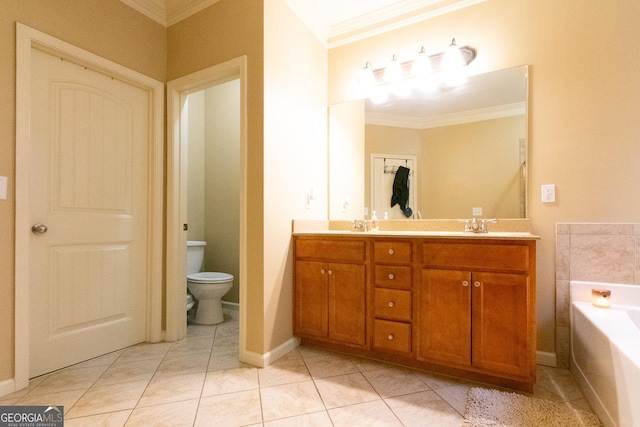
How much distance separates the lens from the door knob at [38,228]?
1738 millimetres

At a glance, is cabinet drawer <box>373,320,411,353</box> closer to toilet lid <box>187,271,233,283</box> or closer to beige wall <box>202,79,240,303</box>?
toilet lid <box>187,271,233,283</box>

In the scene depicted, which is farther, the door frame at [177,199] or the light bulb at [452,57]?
the door frame at [177,199]

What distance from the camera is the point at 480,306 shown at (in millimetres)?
1655

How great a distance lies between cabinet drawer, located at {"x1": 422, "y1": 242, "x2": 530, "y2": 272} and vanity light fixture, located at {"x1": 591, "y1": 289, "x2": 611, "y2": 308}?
526mm

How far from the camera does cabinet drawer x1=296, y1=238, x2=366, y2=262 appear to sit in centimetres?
202

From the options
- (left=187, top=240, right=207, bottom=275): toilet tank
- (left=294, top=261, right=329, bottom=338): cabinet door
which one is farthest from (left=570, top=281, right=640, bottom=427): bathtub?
(left=187, top=240, right=207, bottom=275): toilet tank

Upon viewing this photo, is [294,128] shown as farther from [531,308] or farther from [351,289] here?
[531,308]

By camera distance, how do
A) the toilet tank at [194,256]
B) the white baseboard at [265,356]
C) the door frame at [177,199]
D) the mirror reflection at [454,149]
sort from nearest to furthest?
the white baseboard at [265,356] < the mirror reflection at [454,149] < the door frame at [177,199] < the toilet tank at [194,256]

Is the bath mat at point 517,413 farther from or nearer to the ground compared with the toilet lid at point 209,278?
nearer to the ground

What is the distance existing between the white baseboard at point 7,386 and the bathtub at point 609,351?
105 inches

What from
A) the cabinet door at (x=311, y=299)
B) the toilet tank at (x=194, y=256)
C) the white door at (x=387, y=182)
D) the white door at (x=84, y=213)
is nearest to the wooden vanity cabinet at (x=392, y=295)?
the cabinet door at (x=311, y=299)

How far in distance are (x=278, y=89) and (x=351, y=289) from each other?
140 cm

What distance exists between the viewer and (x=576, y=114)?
1875mm

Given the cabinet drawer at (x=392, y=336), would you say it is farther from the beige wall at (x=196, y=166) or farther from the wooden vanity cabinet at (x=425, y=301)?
the beige wall at (x=196, y=166)
